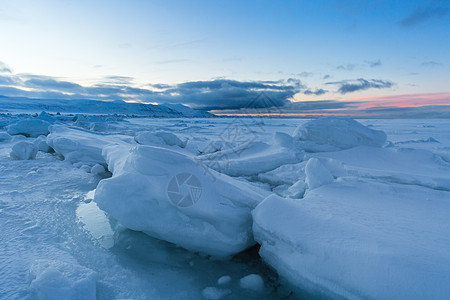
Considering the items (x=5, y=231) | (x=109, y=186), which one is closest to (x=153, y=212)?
(x=109, y=186)

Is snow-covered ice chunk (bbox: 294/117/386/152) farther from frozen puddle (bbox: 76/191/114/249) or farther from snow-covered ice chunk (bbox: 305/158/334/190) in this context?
frozen puddle (bbox: 76/191/114/249)

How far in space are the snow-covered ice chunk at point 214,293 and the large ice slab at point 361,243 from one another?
525 mm

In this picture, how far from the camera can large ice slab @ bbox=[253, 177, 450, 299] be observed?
148cm

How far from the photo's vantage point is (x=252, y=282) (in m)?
2.15

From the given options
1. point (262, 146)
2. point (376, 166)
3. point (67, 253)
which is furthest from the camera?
point (262, 146)

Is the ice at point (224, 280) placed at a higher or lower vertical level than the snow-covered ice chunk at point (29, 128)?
lower

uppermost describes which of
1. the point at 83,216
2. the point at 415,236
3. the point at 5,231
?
the point at 415,236

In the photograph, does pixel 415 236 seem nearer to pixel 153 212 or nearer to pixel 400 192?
pixel 400 192

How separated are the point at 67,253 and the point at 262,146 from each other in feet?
18.4

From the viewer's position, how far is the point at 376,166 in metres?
5.20

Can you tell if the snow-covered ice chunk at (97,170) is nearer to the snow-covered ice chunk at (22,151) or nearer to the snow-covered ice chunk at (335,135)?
the snow-covered ice chunk at (22,151)

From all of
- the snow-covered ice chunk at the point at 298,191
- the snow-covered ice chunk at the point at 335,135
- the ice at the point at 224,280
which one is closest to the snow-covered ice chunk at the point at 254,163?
the snow-covered ice chunk at the point at 335,135

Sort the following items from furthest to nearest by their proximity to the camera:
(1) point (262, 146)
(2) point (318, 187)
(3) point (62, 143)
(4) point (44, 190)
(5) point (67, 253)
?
(1) point (262, 146), (3) point (62, 143), (4) point (44, 190), (2) point (318, 187), (5) point (67, 253)

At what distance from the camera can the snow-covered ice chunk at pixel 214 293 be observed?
2.00 m
